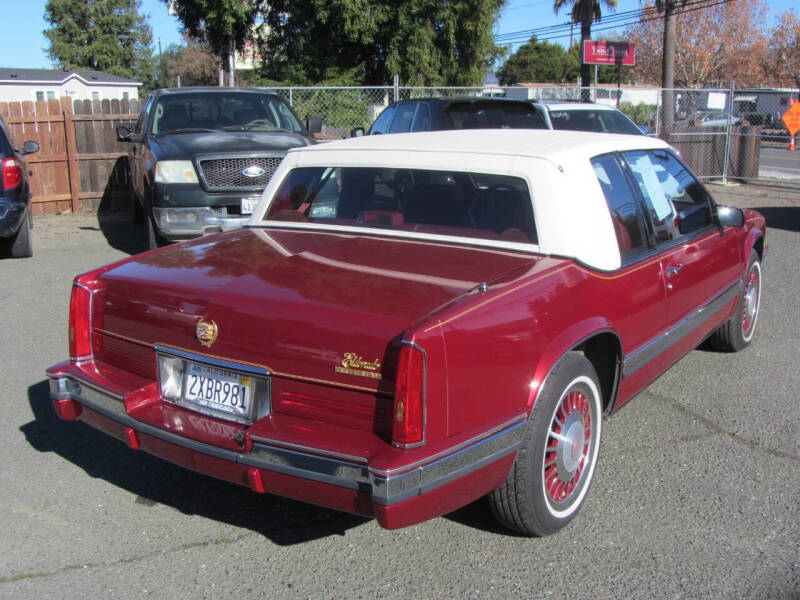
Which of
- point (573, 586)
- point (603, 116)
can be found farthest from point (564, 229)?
point (603, 116)

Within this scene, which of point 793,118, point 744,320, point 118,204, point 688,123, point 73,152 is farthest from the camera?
point 688,123

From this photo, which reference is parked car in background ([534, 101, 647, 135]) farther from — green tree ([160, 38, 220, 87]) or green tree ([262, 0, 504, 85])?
green tree ([160, 38, 220, 87])

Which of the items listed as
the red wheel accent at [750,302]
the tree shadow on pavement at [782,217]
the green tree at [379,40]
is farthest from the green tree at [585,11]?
the red wheel accent at [750,302]

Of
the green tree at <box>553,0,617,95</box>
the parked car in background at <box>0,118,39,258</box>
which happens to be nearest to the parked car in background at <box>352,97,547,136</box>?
the parked car in background at <box>0,118,39,258</box>

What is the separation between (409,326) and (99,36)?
7222 centimetres

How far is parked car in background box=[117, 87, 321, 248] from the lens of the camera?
8.35 meters

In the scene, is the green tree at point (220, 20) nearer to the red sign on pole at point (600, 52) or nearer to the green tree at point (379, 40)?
the green tree at point (379, 40)

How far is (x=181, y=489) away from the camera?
3914 mm

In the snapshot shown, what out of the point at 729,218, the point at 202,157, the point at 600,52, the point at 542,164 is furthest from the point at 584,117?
the point at 600,52

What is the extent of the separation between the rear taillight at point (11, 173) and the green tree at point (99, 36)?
6303cm

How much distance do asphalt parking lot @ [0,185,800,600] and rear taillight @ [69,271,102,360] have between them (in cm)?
74

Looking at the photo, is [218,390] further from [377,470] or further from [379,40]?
[379,40]

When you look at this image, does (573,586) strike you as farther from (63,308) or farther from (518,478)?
Result: (63,308)

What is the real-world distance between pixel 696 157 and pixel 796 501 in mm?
14431
